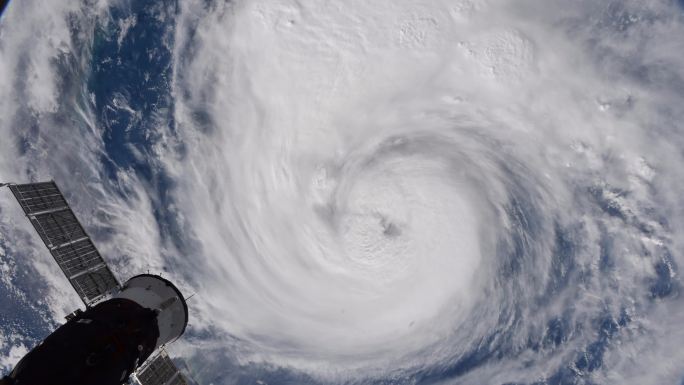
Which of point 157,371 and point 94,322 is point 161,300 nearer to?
point 157,371

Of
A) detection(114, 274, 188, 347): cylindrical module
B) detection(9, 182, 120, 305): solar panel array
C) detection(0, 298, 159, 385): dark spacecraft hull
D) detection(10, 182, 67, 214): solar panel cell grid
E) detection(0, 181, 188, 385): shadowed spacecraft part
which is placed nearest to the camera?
detection(0, 298, 159, 385): dark spacecraft hull

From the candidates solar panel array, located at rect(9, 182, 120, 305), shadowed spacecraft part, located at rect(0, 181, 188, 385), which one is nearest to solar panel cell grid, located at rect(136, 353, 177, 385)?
shadowed spacecraft part, located at rect(0, 181, 188, 385)

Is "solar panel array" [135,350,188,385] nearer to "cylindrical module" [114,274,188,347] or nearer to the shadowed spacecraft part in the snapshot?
the shadowed spacecraft part

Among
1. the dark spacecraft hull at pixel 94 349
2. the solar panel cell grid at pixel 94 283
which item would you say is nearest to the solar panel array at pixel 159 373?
the dark spacecraft hull at pixel 94 349

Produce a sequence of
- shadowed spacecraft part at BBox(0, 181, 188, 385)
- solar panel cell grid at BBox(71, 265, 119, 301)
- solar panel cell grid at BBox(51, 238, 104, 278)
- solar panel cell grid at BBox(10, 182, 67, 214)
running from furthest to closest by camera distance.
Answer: solar panel cell grid at BBox(51, 238, 104, 278) < solar panel cell grid at BBox(71, 265, 119, 301) < solar panel cell grid at BBox(10, 182, 67, 214) < shadowed spacecraft part at BBox(0, 181, 188, 385)

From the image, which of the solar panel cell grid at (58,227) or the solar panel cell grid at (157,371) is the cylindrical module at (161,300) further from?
the solar panel cell grid at (58,227)

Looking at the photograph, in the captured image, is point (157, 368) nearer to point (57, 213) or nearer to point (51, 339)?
point (51, 339)

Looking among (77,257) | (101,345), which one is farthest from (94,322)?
(77,257)
